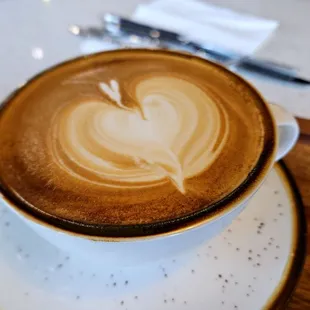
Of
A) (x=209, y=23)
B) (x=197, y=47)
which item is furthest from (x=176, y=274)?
(x=209, y=23)

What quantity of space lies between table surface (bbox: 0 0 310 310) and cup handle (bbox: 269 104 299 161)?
10 cm

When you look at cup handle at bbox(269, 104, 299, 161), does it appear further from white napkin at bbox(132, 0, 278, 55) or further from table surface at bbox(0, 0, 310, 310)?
white napkin at bbox(132, 0, 278, 55)

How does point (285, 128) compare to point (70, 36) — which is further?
point (70, 36)

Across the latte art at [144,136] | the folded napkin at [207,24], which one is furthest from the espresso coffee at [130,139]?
the folded napkin at [207,24]

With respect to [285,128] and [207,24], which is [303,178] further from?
[207,24]

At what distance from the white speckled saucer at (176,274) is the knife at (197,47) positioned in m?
0.29

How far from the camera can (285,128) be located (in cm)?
47

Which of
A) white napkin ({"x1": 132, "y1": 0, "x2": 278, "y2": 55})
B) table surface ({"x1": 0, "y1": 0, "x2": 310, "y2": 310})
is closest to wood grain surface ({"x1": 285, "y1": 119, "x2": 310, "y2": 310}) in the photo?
table surface ({"x1": 0, "y1": 0, "x2": 310, "y2": 310})

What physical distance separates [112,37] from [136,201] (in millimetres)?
491

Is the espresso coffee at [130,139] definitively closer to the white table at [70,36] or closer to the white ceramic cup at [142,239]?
the white ceramic cup at [142,239]

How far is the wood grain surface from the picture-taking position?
42cm

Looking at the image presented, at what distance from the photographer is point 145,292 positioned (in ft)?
1.38

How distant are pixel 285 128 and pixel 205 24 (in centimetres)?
41

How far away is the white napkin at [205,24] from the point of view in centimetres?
78
